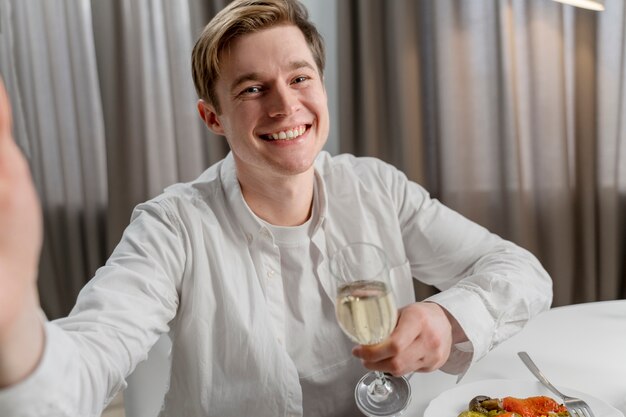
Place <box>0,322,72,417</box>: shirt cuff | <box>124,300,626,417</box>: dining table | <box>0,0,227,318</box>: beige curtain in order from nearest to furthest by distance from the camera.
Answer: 1. <box>0,322,72,417</box>: shirt cuff
2. <box>124,300,626,417</box>: dining table
3. <box>0,0,227,318</box>: beige curtain

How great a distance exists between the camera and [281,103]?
1.58m

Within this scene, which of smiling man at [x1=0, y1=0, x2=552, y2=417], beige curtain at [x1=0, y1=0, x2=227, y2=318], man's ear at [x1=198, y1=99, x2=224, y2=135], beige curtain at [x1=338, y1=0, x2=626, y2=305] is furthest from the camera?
beige curtain at [x1=0, y1=0, x2=227, y2=318]

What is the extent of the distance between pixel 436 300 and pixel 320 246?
363 millimetres

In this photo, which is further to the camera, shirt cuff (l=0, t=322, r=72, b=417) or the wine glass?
the wine glass

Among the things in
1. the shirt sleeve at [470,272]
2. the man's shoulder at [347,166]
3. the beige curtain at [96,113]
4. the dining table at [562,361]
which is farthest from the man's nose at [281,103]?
the beige curtain at [96,113]

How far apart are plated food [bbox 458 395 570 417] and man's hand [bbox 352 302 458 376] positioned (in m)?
0.11

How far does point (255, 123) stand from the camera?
1597 millimetres

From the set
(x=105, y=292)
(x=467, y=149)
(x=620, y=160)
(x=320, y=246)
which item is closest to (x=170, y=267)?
(x=105, y=292)

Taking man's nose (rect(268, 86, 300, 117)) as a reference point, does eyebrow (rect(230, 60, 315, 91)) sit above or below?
above

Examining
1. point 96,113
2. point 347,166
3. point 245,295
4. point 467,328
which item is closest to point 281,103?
point 347,166

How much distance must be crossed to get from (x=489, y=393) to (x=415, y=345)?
0.16m

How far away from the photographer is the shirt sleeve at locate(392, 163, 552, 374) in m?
1.40

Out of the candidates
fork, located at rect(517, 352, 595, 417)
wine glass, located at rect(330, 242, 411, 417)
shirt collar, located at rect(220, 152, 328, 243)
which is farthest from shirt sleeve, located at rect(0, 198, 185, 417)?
fork, located at rect(517, 352, 595, 417)

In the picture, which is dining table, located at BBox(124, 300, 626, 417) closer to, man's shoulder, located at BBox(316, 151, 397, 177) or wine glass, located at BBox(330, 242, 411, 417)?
wine glass, located at BBox(330, 242, 411, 417)
